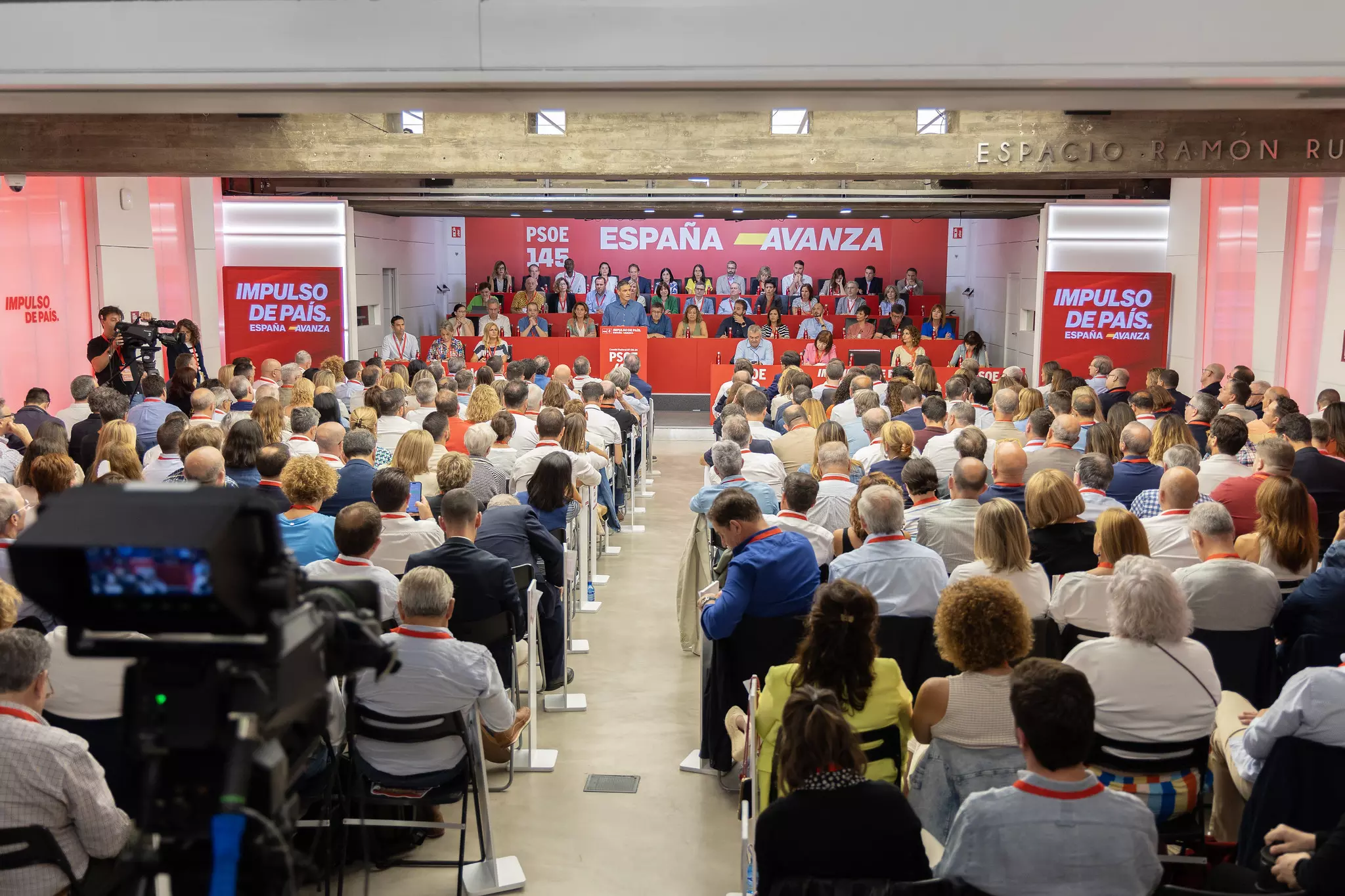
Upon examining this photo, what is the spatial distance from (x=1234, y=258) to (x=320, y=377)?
30.3ft

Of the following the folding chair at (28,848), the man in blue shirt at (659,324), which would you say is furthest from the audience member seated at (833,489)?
the man in blue shirt at (659,324)

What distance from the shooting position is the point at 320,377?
943 cm

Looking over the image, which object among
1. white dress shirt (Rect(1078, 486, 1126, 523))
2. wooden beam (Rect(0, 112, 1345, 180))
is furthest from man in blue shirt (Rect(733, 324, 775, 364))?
white dress shirt (Rect(1078, 486, 1126, 523))

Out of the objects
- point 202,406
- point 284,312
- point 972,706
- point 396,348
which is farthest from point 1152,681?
point 396,348

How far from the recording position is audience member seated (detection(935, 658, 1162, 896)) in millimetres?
2490

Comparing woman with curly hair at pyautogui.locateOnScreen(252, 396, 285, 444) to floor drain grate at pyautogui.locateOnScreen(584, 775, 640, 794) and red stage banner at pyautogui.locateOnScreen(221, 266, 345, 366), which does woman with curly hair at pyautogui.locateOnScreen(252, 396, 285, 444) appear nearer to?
floor drain grate at pyautogui.locateOnScreen(584, 775, 640, 794)

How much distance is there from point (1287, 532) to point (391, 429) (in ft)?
17.8

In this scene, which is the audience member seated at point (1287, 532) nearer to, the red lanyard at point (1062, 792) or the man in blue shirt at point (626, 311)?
the red lanyard at point (1062, 792)

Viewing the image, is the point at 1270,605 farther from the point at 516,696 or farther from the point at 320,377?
the point at 320,377

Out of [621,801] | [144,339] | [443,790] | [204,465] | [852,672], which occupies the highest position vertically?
[144,339]

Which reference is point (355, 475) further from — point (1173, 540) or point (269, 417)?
point (1173, 540)

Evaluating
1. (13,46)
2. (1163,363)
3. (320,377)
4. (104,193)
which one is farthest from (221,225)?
(1163,363)

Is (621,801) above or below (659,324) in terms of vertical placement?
below

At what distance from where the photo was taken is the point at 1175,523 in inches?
196
